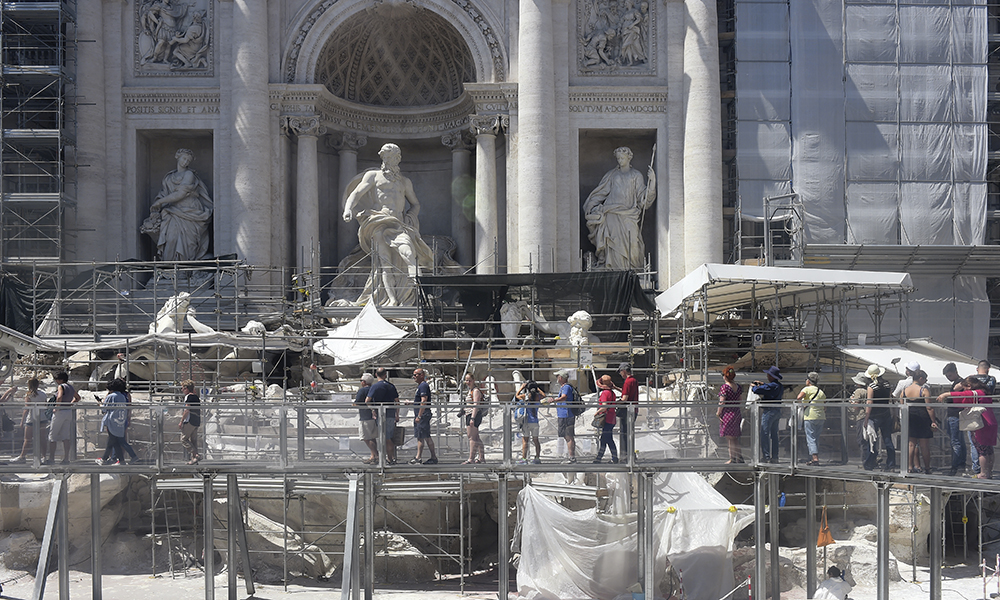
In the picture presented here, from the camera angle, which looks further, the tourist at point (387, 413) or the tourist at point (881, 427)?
the tourist at point (387, 413)

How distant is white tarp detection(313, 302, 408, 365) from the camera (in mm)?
23156

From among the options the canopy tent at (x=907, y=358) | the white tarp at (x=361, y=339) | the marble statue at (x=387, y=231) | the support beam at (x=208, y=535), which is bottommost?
the support beam at (x=208, y=535)

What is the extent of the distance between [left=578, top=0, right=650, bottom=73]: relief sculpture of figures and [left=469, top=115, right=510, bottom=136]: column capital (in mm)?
2849

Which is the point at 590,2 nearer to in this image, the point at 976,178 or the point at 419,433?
the point at 976,178

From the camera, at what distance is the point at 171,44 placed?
1185 inches

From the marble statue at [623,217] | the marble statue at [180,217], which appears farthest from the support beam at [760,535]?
the marble statue at [180,217]

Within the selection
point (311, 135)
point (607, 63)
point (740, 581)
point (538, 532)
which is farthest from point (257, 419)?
point (607, 63)

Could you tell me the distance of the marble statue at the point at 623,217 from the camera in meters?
29.7

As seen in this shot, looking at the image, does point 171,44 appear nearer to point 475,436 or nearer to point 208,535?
point 208,535

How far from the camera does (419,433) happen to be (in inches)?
650

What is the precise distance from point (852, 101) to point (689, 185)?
5.82 m

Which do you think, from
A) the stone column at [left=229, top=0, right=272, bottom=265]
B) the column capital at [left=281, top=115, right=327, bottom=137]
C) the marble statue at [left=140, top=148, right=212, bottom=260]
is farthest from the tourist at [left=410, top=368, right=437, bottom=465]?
the marble statue at [left=140, top=148, right=212, bottom=260]

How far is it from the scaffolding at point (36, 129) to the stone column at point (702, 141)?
57.1ft

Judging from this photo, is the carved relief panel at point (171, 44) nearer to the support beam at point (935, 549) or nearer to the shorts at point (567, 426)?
the shorts at point (567, 426)
